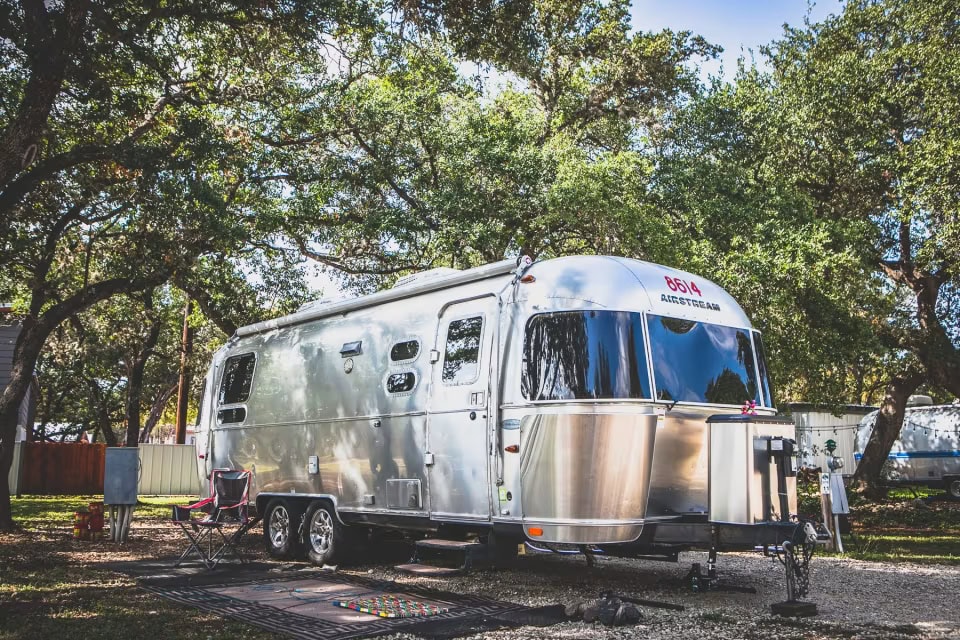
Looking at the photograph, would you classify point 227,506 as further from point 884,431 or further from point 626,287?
point 884,431

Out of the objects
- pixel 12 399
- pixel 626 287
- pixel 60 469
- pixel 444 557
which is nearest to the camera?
pixel 626 287

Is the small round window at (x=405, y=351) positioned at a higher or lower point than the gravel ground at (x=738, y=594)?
higher

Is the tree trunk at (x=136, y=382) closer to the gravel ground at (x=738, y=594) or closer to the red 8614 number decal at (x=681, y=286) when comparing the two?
the gravel ground at (x=738, y=594)

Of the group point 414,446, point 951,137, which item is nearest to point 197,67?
point 414,446

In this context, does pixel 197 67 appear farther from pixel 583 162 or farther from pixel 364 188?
pixel 583 162

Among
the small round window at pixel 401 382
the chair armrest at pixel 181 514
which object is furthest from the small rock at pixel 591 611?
the chair armrest at pixel 181 514

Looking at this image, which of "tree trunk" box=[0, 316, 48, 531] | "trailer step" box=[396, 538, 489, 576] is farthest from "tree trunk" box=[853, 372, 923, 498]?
"tree trunk" box=[0, 316, 48, 531]

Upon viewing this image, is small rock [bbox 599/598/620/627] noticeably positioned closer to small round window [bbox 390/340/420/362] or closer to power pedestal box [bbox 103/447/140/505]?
small round window [bbox 390/340/420/362]

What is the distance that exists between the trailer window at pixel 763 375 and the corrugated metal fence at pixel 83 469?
2039cm

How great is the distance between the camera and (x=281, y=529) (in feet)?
36.7

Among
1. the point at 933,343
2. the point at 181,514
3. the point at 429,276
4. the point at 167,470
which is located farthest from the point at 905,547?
the point at 167,470

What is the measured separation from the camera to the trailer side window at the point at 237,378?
12.2 meters

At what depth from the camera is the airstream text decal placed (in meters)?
8.02

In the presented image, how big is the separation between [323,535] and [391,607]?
124 inches
